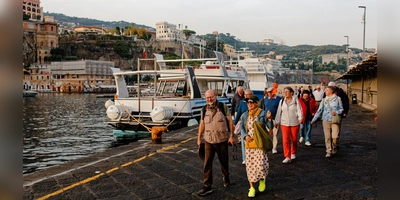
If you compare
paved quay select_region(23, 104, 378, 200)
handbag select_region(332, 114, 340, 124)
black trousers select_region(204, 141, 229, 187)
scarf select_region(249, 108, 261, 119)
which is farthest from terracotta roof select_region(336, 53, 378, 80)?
black trousers select_region(204, 141, 229, 187)

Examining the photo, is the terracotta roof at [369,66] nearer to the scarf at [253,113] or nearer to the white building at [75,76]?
the scarf at [253,113]

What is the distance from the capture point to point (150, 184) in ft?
19.5

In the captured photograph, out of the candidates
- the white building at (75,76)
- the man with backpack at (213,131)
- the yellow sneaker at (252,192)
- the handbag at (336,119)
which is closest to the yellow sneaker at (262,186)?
the yellow sneaker at (252,192)

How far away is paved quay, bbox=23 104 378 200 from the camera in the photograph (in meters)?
5.35

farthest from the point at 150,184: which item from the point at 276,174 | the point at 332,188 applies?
the point at 332,188

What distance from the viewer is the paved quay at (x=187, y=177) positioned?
17.5 ft

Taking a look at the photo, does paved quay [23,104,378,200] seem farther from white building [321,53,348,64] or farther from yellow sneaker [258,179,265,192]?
white building [321,53,348,64]

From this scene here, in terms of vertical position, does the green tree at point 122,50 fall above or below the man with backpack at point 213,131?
above

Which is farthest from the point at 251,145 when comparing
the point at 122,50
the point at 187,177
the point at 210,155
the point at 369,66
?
the point at 122,50

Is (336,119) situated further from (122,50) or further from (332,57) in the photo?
(332,57)

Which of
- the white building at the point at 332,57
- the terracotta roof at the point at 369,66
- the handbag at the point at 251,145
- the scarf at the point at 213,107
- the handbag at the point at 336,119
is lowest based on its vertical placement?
the handbag at the point at 251,145

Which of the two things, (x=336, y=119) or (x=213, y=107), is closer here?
(x=213, y=107)

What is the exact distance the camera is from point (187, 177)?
641 centimetres

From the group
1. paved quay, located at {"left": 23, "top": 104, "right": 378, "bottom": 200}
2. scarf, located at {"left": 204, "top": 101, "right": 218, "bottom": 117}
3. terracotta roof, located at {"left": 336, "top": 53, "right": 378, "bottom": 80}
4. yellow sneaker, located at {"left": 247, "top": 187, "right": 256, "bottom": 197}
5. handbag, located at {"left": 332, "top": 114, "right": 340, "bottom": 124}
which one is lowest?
paved quay, located at {"left": 23, "top": 104, "right": 378, "bottom": 200}
